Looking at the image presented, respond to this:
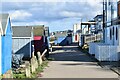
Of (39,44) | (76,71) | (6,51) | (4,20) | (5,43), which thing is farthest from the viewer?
(39,44)

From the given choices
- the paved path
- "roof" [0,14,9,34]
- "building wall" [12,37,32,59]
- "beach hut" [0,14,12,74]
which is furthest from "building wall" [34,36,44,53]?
"beach hut" [0,14,12,74]

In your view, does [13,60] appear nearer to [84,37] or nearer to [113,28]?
[113,28]

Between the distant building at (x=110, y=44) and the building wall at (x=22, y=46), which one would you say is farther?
the building wall at (x=22, y=46)

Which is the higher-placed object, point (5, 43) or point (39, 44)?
point (5, 43)

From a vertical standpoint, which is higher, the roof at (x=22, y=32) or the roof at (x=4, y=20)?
the roof at (x=4, y=20)

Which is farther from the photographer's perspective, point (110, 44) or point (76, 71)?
point (110, 44)

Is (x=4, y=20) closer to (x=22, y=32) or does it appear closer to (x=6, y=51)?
(x=6, y=51)

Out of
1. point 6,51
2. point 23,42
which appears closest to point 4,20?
point 6,51

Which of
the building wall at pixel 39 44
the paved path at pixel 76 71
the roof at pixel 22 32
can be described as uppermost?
the roof at pixel 22 32

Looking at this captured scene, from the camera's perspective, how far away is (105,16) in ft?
164

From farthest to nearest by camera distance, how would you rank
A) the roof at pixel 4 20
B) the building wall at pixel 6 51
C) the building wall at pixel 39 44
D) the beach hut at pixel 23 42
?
the building wall at pixel 39 44
the beach hut at pixel 23 42
the roof at pixel 4 20
the building wall at pixel 6 51

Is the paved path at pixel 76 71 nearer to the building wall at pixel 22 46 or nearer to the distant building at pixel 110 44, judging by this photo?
the distant building at pixel 110 44

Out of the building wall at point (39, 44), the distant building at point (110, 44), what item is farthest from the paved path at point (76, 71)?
the building wall at point (39, 44)

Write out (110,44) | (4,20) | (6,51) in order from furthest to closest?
(110,44) < (4,20) < (6,51)
